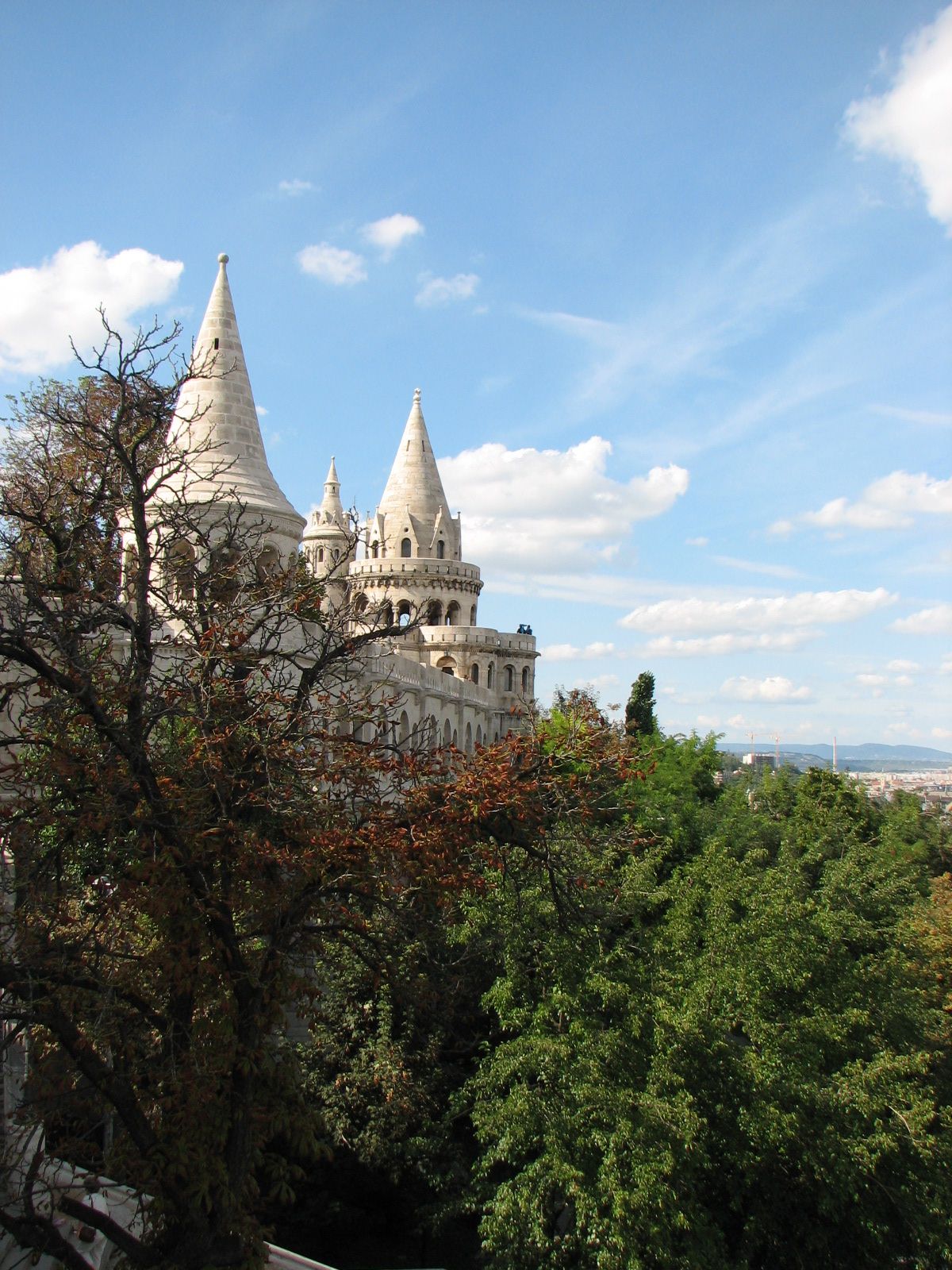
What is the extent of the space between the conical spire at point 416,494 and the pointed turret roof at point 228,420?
984 inches

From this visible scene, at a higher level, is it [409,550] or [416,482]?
[416,482]

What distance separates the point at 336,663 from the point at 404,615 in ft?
105

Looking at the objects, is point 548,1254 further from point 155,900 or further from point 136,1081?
point 155,900

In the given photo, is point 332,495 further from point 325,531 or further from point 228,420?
point 228,420

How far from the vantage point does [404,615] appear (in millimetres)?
40531

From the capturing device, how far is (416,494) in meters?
41.9

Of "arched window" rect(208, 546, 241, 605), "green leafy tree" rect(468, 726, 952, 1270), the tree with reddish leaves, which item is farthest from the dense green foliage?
"arched window" rect(208, 546, 241, 605)

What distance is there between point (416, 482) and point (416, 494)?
1.73 feet

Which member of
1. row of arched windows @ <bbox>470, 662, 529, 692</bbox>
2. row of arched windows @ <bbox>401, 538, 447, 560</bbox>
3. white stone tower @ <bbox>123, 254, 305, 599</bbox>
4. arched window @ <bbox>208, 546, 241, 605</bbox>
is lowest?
arched window @ <bbox>208, 546, 241, 605</bbox>

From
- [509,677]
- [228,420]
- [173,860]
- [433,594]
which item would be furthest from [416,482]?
[173,860]

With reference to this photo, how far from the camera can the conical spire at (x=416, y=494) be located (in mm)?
41188

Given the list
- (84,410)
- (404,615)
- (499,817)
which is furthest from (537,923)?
(404,615)

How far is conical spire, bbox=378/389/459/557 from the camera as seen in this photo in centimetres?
4119

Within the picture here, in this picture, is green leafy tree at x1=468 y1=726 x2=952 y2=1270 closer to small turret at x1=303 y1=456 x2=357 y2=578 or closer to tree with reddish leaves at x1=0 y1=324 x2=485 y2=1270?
tree with reddish leaves at x1=0 y1=324 x2=485 y2=1270
